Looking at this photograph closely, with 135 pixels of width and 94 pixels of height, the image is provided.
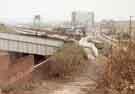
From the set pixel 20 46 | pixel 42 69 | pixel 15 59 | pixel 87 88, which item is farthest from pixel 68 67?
pixel 15 59

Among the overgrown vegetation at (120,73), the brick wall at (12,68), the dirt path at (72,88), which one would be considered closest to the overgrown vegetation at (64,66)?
the dirt path at (72,88)

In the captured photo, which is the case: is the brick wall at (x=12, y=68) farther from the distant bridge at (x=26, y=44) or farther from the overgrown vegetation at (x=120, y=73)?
the overgrown vegetation at (x=120, y=73)

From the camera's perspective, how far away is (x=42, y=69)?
12539 millimetres

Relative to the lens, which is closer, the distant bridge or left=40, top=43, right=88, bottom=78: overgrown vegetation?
→ left=40, top=43, right=88, bottom=78: overgrown vegetation

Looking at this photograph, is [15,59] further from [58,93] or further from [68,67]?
[58,93]

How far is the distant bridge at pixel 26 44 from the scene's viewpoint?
48.9 ft

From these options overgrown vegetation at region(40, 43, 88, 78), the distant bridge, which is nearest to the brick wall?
the distant bridge

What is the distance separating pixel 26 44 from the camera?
15.3 m

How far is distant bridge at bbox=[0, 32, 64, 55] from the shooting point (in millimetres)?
14891

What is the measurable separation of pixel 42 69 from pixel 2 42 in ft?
12.5

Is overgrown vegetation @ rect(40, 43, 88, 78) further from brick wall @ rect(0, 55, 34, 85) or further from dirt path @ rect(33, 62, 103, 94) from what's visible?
brick wall @ rect(0, 55, 34, 85)

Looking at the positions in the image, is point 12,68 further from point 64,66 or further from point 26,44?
point 64,66

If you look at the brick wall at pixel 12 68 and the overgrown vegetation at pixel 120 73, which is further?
the brick wall at pixel 12 68

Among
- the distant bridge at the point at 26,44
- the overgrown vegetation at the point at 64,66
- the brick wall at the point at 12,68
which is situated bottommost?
the brick wall at the point at 12,68
